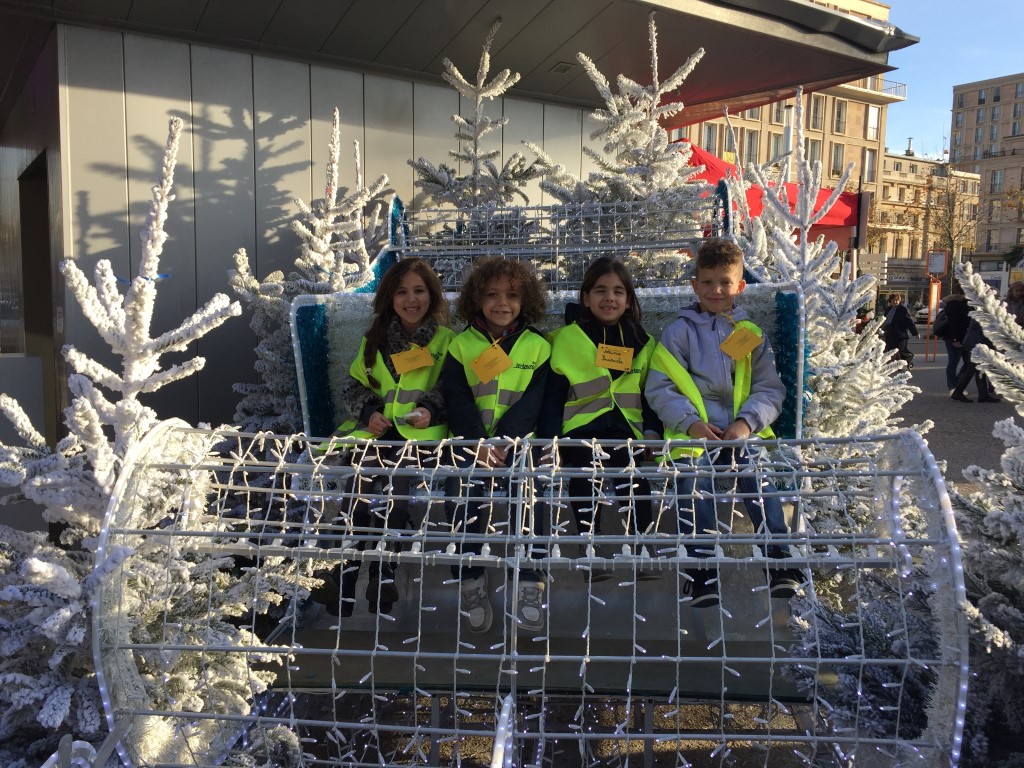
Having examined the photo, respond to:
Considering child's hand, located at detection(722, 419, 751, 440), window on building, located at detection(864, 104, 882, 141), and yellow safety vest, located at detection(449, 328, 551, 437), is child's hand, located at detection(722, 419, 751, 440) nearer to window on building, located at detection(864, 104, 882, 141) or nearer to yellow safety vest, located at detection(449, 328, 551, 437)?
yellow safety vest, located at detection(449, 328, 551, 437)

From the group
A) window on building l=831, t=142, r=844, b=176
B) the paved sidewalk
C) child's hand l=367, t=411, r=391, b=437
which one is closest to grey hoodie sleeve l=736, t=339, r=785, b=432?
child's hand l=367, t=411, r=391, b=437

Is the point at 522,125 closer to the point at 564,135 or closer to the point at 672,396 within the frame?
the point at 564,135

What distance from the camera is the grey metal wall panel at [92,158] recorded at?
518cm

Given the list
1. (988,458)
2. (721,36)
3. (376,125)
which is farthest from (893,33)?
(376,125)

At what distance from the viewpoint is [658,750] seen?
2.88 metres

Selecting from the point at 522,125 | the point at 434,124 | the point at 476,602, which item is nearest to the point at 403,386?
the point at 476,602

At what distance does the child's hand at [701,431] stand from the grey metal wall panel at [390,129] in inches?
179

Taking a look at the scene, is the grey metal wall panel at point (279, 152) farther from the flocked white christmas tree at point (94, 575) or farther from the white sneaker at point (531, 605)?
the white sneaker at point (531, 605)

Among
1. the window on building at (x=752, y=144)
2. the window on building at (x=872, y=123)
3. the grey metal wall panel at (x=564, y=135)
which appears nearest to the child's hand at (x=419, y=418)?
the grey metal wall panel at (x=564, y=135)

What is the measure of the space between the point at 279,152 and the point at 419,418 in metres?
3.75

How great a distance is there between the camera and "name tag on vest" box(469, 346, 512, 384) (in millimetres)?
3324

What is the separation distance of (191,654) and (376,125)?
5342 mm

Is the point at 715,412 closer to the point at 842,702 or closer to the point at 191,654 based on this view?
the point at 842,702

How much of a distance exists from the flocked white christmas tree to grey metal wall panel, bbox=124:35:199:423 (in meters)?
3.08
